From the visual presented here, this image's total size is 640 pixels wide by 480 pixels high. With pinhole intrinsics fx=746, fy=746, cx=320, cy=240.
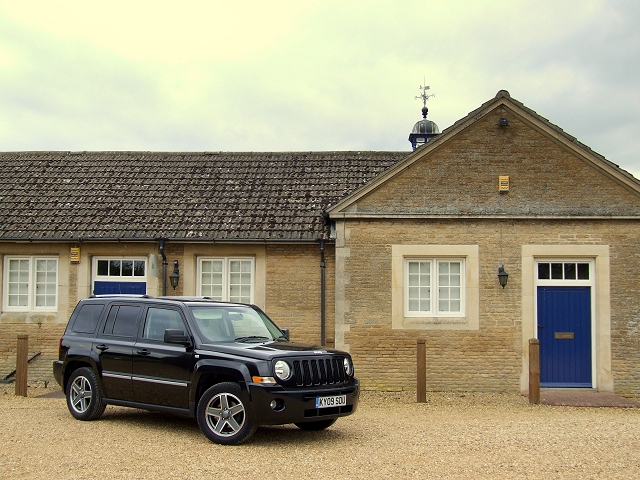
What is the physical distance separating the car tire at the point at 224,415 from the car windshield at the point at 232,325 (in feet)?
2.65

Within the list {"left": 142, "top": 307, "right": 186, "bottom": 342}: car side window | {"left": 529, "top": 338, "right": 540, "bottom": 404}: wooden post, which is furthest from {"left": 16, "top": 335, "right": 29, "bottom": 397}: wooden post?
{"left": 529, "top": 338, "right": 540, "bottom": 404}: wooden post

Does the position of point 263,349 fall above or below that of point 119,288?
below

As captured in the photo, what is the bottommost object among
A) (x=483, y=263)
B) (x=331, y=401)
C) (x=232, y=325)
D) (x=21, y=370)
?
(x=21, y=370)

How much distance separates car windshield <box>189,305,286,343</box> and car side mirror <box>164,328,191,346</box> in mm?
228

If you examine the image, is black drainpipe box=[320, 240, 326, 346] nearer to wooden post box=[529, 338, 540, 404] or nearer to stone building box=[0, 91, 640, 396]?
stone building box=[0, 91, 640, 396]

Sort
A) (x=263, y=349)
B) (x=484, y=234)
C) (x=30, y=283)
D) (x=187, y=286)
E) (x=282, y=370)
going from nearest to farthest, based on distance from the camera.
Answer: (x=282, y=370)
(x=263, y=349)
(x=484, y=234)
(x=187, y=286)
(x=30, y=283)

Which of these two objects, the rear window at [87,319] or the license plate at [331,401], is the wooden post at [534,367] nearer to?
the license plate at [331,401]

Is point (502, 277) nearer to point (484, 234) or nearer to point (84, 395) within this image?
point (484, 234)

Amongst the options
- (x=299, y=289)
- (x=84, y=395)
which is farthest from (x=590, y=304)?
(x=84, y=395)

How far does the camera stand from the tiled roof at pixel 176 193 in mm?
15766

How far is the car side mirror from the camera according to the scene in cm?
934

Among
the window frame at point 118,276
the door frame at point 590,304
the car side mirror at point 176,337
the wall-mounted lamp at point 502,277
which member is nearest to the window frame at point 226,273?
the window frame at point 118,276

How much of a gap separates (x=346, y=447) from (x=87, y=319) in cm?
450

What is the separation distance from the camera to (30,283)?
16.2 metres
